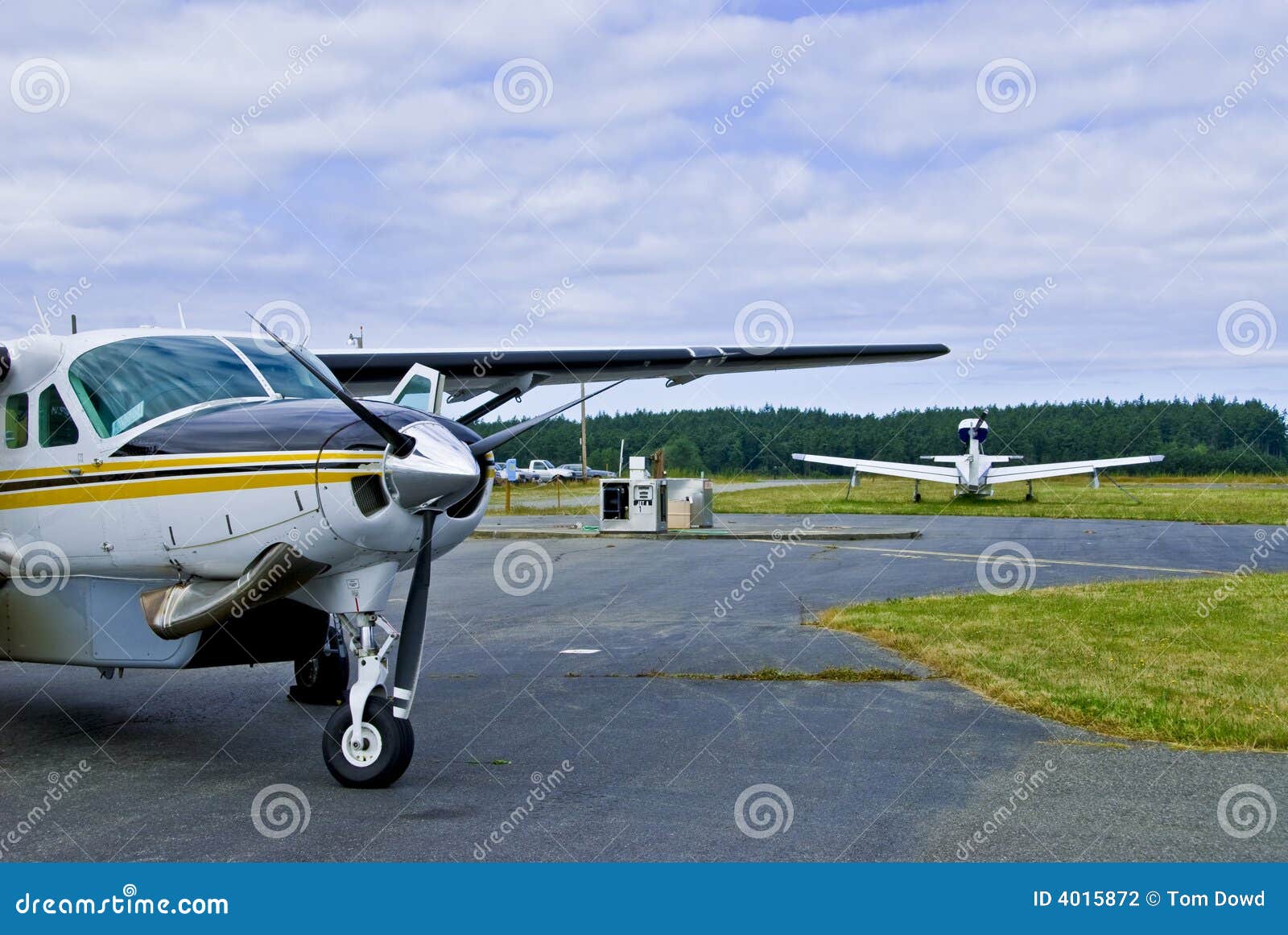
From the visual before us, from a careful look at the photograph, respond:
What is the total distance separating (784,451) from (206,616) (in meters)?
103

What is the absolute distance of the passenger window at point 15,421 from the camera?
25.2 feet

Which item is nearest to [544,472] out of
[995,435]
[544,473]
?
[544,473]

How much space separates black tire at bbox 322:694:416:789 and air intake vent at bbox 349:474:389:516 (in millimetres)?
1200

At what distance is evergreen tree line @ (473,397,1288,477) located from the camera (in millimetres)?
98500

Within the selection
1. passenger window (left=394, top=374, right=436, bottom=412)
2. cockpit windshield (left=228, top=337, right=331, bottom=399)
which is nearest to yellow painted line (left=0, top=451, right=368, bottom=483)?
cockpit windshield (left=228, top=337, right=331, bottom=399)

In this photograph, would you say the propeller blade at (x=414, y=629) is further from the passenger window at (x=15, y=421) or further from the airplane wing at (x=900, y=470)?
the airplane wing at (x=900, y=470)

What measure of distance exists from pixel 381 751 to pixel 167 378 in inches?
107

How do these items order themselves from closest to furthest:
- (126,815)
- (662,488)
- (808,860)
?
(808,860) < (126,815) < (662,488)

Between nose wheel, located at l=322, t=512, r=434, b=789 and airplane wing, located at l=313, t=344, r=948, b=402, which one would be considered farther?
airplane wing, located at l=313, t=344, r=948, b=402

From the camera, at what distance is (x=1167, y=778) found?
6.48 metres

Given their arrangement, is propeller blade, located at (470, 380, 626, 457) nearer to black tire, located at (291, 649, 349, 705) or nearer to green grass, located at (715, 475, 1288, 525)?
black tire, located at (291, 649, 349, 705)

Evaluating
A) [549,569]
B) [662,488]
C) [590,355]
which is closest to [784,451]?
[662,488]

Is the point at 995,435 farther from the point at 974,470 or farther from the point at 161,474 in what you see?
the point at 161,474

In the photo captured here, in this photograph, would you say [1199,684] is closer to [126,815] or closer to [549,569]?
[126,815]
